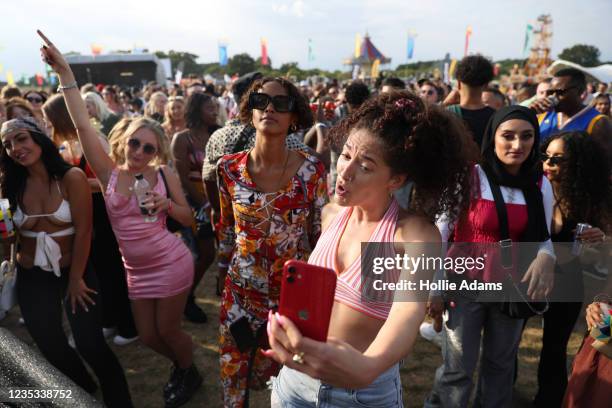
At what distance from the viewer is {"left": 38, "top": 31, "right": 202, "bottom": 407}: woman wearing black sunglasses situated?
272 centimetres

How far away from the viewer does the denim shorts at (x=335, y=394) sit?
1.40 meters

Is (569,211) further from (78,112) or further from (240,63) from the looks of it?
(240,63)

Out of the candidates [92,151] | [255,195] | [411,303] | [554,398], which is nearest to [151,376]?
[92,151]

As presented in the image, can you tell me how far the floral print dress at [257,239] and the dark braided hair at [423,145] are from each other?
802 mm

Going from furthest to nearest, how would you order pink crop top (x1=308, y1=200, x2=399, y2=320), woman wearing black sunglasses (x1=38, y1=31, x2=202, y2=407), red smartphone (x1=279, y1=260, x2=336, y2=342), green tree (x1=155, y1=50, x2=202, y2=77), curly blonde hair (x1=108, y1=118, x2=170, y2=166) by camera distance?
green tree (x1=155, y1=50, x2=202, y2=77) → curly blonde hair (x1=108, y1=118, x2=170, y2=166) → woman wearing black sunglasses (x1=38, y1=31, x2=202, y2=407) → pink crop top (x1=308, y1=200, x2=399, y2=320) → red smartphone (x1=279, y1=260, x2=336, y2=342)

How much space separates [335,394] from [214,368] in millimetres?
2323

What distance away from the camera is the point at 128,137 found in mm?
2816

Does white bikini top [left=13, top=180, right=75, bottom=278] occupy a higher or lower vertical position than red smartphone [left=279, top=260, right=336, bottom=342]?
lower

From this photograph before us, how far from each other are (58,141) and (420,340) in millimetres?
3891

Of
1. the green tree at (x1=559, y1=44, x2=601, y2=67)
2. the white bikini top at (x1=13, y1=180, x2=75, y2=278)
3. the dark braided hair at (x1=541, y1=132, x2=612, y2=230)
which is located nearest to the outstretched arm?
the white bikini top at (x1=13, y1=180, x2=75, y2=278)

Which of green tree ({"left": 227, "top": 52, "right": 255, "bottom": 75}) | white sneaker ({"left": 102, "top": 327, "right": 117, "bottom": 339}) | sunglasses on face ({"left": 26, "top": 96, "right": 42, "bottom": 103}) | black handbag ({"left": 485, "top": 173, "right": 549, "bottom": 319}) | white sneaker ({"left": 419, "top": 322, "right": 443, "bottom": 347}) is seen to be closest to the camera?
black handbag ({"left": 485, "top": 173, "right": 549, "bottom": 319})

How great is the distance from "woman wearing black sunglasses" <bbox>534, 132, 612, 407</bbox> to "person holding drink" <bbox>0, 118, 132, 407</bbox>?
3.05 metres

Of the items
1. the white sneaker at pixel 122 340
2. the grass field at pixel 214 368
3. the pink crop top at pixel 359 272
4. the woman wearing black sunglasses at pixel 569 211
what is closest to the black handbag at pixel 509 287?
the woman wearing black sunglasses at pixel 569 211

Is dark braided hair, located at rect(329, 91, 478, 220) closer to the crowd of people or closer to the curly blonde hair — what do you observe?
the crowd of people
